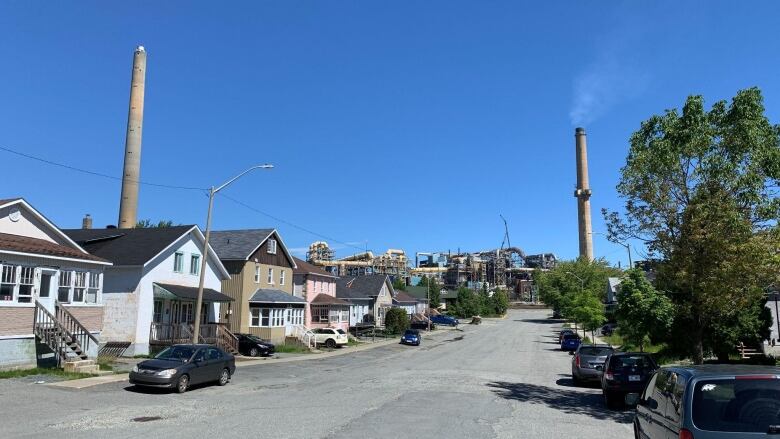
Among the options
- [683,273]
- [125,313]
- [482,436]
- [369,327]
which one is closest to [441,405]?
[482,436]

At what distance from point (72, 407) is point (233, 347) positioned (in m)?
21.1

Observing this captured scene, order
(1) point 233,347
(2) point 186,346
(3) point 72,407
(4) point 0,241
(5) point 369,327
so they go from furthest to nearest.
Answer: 1. (5) point 369,327
2. (1) point 233,347
3. (4) point 0,241
4. (2) point 186,346
5. (3) point 72,407

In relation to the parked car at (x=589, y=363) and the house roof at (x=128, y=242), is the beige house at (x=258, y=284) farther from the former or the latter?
the parked car at (x=589, y=363)

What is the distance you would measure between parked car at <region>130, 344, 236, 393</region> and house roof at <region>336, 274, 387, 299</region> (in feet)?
169

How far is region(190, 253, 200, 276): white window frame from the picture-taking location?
3591 cm

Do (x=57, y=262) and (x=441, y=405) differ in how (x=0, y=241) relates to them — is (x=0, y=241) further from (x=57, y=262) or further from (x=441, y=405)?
(x=441, y=405)

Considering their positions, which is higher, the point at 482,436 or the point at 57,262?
the point at 57,262

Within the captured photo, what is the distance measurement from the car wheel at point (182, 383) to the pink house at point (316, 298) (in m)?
34.6

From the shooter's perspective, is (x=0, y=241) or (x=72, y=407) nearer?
(x=72, y=407)

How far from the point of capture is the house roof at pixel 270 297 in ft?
142

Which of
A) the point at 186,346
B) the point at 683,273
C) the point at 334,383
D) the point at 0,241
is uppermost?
the point at 0,241

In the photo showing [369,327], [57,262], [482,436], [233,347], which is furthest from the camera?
[369,327]

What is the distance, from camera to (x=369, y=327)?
6762 cm

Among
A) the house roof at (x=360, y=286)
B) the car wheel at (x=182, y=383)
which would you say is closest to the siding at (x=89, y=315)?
the car wheel at (x=182, y=383)
